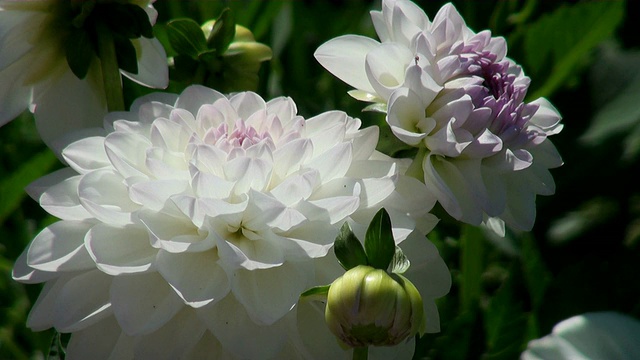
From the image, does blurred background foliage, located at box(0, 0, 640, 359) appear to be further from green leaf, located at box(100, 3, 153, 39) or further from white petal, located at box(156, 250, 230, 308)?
white petal, located at box(156, 250, 230, 308)

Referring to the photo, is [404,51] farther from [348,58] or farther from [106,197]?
[106,197]

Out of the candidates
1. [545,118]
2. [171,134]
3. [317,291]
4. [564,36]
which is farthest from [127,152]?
[564,36]

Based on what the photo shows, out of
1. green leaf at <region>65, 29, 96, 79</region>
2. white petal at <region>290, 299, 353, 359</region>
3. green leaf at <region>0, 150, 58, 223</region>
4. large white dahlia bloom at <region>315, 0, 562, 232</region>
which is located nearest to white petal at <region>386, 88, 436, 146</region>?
large white dahlia bloom at <region>315, 0, 562, 232</region>

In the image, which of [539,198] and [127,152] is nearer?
[127,152]

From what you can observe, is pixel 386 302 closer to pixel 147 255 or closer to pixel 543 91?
pixel 147 255

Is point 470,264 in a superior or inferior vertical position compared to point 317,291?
inferior

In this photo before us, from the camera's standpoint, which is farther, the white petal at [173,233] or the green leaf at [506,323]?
the green leaf at [506,323]

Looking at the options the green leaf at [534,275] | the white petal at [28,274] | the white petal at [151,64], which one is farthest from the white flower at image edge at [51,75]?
the green leaf at [534,275]

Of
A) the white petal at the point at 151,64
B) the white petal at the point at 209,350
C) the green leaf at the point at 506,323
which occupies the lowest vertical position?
the green leaf at the point at 506,323

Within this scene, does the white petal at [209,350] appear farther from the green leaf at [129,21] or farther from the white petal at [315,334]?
the green leaf at [129,21]
